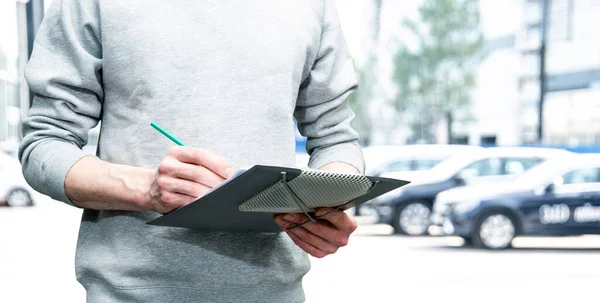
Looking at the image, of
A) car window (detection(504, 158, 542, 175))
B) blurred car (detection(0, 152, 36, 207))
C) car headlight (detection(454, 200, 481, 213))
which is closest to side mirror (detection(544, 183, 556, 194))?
car window (detection(504, 158, 542, 175))

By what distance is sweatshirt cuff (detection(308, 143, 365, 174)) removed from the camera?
71 cm

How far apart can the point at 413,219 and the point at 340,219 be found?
3.19 meters

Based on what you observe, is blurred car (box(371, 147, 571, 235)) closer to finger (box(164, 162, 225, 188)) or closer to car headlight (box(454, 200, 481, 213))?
car headlight (box(454, 200, 481, 213))

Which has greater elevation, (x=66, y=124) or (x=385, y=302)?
(x=66, y=124)

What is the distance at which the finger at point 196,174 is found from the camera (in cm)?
51

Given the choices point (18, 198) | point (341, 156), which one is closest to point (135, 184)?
point (341, 156)

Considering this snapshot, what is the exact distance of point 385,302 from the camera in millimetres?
3078

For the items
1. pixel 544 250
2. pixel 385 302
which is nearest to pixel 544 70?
pixel 544 250

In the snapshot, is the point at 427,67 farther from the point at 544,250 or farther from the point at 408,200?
the point at 544,250

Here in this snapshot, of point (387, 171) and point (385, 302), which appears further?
point (387, 171)

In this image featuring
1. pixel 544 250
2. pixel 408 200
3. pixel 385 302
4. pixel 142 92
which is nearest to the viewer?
pixel 142 92

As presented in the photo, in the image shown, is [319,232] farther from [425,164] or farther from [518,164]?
[425,164]

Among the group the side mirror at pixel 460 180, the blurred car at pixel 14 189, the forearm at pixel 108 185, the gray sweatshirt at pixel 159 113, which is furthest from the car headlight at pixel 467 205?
the forearm at pixel 108 185

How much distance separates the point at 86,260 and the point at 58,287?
8.88ft
